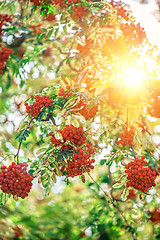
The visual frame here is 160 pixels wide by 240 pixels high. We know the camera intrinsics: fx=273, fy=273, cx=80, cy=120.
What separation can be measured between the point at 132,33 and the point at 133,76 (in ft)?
1.71

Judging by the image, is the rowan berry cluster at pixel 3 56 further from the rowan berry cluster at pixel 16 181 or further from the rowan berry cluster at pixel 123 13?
the rowan berry cluster at pixel 16 181

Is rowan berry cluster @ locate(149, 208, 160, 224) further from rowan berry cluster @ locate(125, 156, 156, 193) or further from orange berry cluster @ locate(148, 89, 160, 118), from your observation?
rowan berry cluster @ locate(125, 156, 156, 193)

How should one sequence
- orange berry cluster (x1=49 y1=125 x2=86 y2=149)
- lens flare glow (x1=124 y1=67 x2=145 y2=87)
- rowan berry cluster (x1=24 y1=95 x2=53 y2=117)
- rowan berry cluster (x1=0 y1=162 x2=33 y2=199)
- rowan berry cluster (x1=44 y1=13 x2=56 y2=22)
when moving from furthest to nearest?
rowan berry cluster (x1=44 y1=13 x2=56 y2=22)
lens flare glow (x1=124 y1=67 x2=145 y2=87)
rowan berry cluster (x1=24 y1=95 x2=53 y2=117)
orange berry cluster (x1=49 y1=125 x2=86 y2=149)
rowan berry cluster (x1=0 y1=162 x2=33 y2=199)

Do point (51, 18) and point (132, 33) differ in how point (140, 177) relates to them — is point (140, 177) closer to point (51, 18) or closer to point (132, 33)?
point (132, 33)

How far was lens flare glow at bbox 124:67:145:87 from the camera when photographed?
90.3 inches

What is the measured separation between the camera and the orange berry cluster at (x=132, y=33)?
106 inches

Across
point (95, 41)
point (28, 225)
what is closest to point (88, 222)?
point (28, 225)

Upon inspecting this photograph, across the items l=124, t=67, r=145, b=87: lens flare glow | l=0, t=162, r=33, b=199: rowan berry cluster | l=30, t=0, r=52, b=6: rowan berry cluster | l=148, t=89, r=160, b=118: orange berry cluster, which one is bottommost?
l=148, t=89, r=160, b=118: orange berry cluster

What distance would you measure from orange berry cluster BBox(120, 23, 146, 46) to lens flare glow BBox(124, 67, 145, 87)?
309 mm

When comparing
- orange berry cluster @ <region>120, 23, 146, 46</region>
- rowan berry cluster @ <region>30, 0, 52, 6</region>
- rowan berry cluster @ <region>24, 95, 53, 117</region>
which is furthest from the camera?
rowan berry cluster @ <region>30, 0, 52, 6</region>

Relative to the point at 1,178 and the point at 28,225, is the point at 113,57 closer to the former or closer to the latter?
the point at 1,178

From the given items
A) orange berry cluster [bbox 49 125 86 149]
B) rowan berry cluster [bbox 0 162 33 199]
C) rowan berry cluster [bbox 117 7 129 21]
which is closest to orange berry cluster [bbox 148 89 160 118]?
orange berry cluster [bbox 49 125 86 149]

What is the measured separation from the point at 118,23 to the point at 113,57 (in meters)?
0.47

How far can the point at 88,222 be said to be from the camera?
14.2ft
